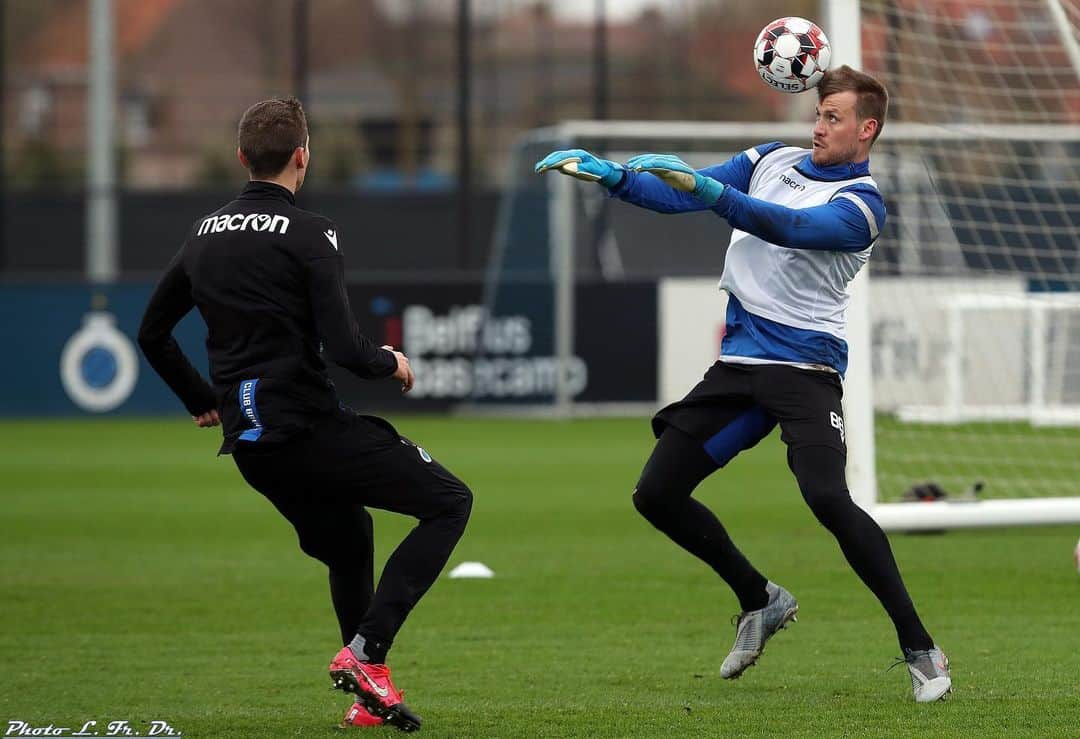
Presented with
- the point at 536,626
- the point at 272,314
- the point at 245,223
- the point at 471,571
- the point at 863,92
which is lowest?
the point at 471,571

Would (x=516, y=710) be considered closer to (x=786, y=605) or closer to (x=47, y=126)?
(x=786, y=605)

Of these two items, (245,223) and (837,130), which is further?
(837,130)

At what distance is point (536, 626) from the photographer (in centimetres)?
752

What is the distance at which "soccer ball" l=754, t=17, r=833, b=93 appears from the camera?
20.7 ft

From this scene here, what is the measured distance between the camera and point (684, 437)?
6.14 metres

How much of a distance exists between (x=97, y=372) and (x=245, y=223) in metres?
16.2

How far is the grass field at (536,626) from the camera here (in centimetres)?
569

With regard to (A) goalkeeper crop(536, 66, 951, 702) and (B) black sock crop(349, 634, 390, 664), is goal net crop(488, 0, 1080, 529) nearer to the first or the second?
(A) goalkeeper crop(536, 66, 951, 702)

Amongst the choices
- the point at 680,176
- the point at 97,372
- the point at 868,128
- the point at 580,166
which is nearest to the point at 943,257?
the point at 97,372

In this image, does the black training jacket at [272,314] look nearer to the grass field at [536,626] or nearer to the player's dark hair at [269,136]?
the player's dark hair at [269,136]

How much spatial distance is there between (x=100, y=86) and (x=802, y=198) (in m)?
18.8

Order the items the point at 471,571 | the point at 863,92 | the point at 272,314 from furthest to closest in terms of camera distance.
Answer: the point at 471,571 < the point at 863,92 < the point at 272,314

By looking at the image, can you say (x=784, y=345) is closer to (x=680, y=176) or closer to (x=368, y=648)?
(x=680, y=176)

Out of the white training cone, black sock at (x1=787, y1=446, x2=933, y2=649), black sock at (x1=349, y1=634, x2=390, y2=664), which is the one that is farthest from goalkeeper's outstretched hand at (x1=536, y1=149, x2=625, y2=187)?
the white training cone
